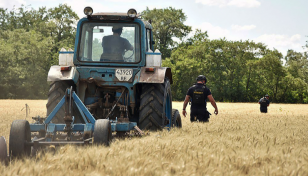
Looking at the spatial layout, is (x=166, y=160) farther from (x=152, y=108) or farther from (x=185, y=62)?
(x=185, y=62)

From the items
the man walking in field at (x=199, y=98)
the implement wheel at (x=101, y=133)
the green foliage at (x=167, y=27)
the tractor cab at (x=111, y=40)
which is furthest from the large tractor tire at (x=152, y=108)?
the green foliage at (x=167, y=27)

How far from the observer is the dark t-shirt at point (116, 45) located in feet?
27.5

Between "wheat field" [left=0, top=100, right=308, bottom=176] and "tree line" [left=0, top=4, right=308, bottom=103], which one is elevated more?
"tree line" [left=0, top=4, right=308, bottom=103]

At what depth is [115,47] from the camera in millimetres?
8398

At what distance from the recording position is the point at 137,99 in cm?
840

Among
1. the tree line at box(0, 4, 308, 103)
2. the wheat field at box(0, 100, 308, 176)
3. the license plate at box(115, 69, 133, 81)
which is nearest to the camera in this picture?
the wheat field at box(0, 100, 308, 176)

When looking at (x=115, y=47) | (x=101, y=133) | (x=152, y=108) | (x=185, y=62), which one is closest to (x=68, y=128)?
(x=101, y=133)

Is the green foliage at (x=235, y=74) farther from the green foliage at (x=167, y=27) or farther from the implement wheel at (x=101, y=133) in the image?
the implement wheel at (x=101, y=133)

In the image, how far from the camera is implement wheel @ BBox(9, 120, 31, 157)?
5.57m

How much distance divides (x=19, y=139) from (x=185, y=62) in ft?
177

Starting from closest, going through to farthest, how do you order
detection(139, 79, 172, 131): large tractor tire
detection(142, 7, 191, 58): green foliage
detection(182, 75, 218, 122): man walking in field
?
detection(139, 79, 172, 131): large tractor tire < detection(182, 75, 218, 122): man walking in field < detection(142, 7, 191, 58): green foliage

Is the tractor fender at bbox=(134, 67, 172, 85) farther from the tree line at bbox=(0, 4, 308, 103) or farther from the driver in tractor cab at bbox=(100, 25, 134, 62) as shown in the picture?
the tree line at bbox=(0, 4, 308, 103)

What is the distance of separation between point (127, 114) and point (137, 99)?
61cm

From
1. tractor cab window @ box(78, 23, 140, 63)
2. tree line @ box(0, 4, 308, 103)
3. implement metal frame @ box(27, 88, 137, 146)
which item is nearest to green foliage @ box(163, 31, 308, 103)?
tree line @ box(0, 4, 308, 103)
